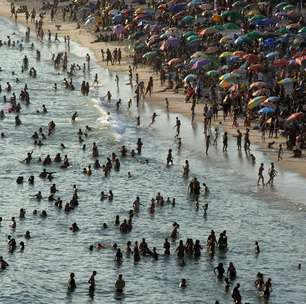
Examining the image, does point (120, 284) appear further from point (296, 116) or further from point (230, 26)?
point (230, 26)

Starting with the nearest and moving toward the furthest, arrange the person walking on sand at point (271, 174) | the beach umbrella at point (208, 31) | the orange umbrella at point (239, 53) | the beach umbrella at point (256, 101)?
the person walking on sand at point (271, 174) < the beach umbrella at point (256, 101) < the orange umbrella at point (239, 53) < the beach umbrella at point (208, 31)

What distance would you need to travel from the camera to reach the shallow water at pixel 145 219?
37062 mm

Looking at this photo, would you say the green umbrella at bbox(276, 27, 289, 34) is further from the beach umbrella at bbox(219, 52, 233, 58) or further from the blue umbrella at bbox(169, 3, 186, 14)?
the blue umbrella at bbox(169, 3, 186, 14)

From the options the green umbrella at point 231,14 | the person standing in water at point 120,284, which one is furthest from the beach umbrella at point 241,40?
the person standing in water at point 120,284

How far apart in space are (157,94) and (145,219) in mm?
22744

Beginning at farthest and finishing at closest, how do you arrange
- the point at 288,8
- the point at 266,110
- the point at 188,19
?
the point at 188,19 → the point at 288,8 → the point at 266,110

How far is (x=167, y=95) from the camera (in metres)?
65.3

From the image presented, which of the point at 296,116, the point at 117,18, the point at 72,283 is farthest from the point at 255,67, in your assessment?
the point at 72,283

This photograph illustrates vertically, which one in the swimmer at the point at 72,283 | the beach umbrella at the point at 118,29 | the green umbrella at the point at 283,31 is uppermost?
the green umbrella at the point at 283,31

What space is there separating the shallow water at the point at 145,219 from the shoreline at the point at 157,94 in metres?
1.00

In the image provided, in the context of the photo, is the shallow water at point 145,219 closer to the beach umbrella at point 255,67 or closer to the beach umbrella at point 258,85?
the beach umbrella at point 258,85

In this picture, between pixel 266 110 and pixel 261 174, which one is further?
pixel 266 110

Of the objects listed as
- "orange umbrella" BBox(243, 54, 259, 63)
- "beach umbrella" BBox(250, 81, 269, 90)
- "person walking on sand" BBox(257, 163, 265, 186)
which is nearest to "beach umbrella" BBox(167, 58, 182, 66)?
"orange umbrella" BBox(243, 54, 259, 63)

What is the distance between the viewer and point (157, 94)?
6588 centimetres
